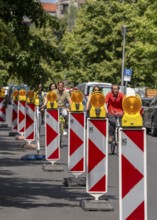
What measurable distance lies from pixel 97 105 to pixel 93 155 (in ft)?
2.16

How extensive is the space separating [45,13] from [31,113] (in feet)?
33.8

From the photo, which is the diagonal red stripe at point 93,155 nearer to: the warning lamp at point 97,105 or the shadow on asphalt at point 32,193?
the warning lamp at point 97,105

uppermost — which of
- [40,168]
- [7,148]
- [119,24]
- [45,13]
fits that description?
[45,13]

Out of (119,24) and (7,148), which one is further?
(119,24)

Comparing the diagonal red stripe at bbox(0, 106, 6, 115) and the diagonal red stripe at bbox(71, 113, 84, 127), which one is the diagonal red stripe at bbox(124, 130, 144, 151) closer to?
the diagonal red stripe at bbox(71, 113, 84, 127)

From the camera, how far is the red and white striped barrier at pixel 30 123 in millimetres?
23562

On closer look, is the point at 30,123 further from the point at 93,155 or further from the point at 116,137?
the point at 93,155

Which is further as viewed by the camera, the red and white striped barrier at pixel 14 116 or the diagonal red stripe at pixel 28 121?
the red and white striped barrier at pixel 14 116

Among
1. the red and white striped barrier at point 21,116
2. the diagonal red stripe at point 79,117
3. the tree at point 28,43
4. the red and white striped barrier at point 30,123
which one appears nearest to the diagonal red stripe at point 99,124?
the tree at point 28,43

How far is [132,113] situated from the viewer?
8898mm

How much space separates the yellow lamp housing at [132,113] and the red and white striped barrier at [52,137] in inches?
343

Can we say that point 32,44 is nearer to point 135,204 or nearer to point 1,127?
point 135,204

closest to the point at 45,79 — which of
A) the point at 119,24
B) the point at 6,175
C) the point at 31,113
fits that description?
the point at 6,175

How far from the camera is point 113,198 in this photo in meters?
13.3
